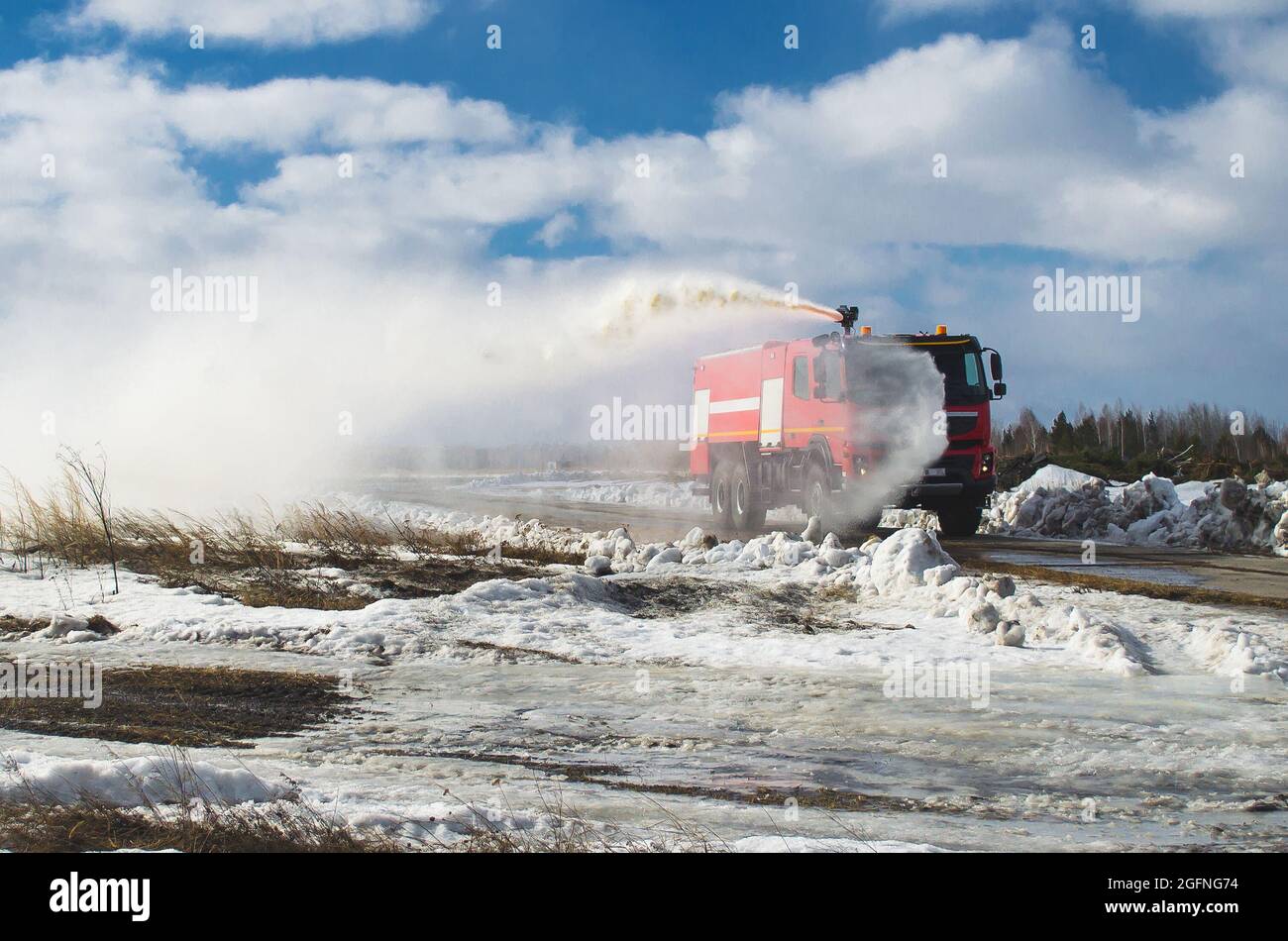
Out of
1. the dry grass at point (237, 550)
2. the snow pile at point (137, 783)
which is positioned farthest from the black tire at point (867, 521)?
the snow pile at point (137, 783)

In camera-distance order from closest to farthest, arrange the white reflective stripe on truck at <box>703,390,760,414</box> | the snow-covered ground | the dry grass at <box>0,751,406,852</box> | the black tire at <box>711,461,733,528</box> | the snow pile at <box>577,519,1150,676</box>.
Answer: the dry grass at <box>0,751,406,852</box> → the snow-covered ground → the snow pile at <box>577,519,1150,676</box> → the white reflective stripe on truck at <box>703,390,760,414</box> → the black tire at <box>711,461,733,528</box>

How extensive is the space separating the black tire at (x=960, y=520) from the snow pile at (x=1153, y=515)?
2642 mm

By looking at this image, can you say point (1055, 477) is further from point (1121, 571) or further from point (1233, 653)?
point (1233, 653)

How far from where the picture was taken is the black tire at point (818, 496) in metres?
18.9

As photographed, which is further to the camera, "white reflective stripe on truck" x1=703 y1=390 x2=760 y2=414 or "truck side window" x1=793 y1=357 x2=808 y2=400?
"white reflective stripe on truck" x1=703 y1=390 x2=760 y2=414

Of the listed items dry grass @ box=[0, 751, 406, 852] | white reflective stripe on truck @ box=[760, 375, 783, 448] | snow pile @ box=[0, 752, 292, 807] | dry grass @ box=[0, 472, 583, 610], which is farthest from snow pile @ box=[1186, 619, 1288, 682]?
white reflective stripe on truck @ box=[760, 375, 783, 448]

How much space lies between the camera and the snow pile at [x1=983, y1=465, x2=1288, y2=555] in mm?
19828

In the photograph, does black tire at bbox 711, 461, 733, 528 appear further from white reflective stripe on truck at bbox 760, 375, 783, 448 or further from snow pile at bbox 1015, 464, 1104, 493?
snow pile at bbox 1015, 464, 1104, 493

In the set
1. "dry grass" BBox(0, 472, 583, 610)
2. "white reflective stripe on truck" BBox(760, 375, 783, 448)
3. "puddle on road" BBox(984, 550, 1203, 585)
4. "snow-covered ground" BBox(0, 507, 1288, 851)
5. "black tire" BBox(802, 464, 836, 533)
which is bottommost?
"snow-covered ground" BBox(0, 507, 1288, 851)

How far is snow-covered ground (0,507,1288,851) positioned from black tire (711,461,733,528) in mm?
9699

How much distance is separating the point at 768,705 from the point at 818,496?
11.6m
